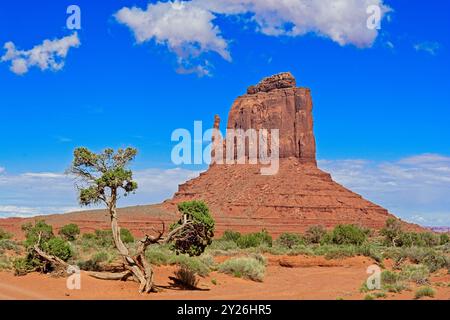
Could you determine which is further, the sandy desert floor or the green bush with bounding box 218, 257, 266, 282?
the green bush with bounding box 218, 257, 266, 282

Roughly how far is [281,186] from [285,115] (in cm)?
2192

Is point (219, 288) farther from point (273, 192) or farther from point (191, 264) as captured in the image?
point (273, 192)

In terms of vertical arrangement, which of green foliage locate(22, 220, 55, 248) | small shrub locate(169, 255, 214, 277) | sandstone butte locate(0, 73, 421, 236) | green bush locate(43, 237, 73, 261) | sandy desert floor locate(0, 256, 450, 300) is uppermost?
sandstone butte locate(0, 73, 421, 236)

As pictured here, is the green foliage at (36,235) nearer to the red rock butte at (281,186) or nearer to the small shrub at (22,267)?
the small shrub at (22,267)

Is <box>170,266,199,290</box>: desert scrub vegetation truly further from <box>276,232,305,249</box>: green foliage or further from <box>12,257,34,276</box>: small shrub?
<box>276,232,305,249</box>: green foliage

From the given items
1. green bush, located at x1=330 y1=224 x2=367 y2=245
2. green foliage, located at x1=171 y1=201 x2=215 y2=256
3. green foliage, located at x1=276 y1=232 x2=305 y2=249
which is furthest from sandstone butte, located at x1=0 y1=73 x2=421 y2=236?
green foliage, located at x1=171 y1=201 x2=215 y2=256

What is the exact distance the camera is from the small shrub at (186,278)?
22.5 m

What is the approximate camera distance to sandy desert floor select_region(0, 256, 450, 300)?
18328 mm

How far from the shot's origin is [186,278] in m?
22.9

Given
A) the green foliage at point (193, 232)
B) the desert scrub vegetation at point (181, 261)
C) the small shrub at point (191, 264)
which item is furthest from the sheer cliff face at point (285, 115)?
the green foliage at point (193, 232)

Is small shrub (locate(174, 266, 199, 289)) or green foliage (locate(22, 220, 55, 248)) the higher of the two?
green foliage (locate(22, 220, 55, 248))

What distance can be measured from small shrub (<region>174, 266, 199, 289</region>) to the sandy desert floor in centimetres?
35

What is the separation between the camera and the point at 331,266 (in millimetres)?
35125
